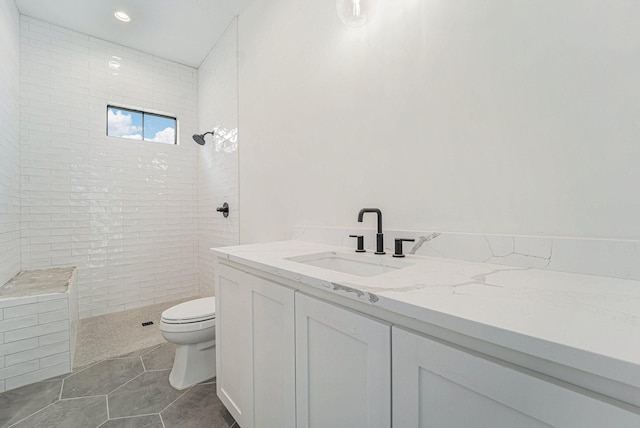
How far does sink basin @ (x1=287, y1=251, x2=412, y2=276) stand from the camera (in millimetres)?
1181

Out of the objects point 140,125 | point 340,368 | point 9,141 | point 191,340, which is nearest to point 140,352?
point 191,340

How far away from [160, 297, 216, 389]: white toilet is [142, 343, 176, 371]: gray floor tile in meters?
0.18

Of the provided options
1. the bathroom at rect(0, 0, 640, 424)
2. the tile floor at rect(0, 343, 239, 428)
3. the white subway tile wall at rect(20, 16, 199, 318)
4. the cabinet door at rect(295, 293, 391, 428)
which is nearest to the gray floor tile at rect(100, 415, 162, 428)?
the tile floor at rect(0, 343, 239, 428)

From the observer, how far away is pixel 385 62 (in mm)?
1365

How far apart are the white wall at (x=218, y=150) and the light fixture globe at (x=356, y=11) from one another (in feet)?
5.13

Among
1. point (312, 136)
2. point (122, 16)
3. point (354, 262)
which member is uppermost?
point (122, 16)

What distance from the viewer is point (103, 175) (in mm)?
2934

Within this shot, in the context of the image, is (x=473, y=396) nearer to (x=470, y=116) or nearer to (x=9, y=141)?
(x=470, y=116)

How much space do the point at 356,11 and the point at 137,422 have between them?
93.3 inches

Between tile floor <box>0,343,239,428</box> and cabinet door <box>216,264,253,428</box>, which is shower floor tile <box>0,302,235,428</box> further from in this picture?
cabinet door <box>216,264,253,428</box>

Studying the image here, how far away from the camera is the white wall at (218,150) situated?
2705mm

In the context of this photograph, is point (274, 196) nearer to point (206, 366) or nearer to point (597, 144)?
point (206, 366)

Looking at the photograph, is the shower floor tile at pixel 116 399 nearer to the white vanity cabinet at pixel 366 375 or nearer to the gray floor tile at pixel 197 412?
the gray floor tile at pixel 197 412

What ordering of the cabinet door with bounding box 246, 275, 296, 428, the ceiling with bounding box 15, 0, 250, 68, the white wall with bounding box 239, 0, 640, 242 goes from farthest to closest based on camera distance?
the ceiling with bounding box 15, 0, 250, 68 → the cabinet door with bounding box 246, 275, 296, 428 → the white wall with bounding box 239, 0, 640, 242
